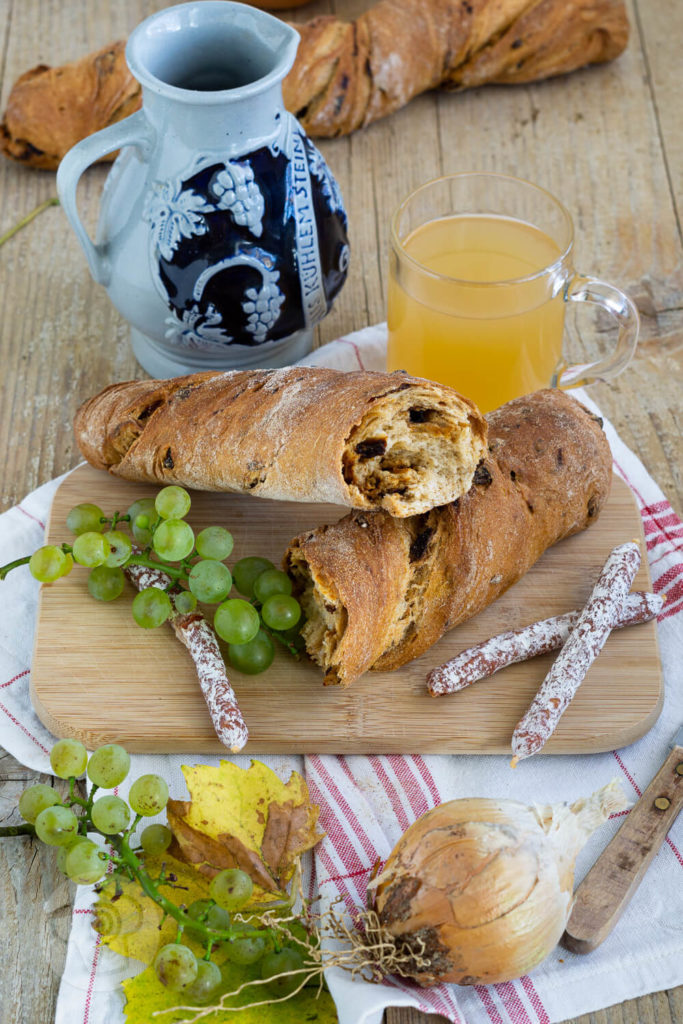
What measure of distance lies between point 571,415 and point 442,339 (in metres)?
0.23

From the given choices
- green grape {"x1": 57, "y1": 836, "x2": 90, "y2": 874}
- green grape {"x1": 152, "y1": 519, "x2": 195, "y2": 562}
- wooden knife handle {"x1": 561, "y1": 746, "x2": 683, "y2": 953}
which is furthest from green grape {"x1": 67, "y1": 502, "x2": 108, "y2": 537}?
wooden knife handle {"x1": 561, "y1": 746, "x2": 683, "y2": 953}

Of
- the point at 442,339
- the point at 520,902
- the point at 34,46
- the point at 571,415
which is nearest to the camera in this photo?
the point at 520,902

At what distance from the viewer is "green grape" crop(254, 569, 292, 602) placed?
1.34 meters

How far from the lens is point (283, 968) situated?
3.66 ft

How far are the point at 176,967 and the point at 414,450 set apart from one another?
24.3 inches

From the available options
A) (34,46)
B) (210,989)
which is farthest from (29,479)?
(34,46)

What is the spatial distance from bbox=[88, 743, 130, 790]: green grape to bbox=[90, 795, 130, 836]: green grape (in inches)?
1.5

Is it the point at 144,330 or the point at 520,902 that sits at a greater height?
the point at 144,330

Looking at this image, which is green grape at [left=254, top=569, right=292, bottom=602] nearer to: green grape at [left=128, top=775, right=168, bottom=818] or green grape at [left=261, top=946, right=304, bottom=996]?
green grape at [left=128, top=775, right=168, bottom=818]

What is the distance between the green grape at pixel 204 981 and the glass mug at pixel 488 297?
3.02ft

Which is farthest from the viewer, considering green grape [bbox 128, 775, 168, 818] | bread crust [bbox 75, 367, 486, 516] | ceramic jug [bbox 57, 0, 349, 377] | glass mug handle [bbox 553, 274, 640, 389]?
glass mug handle [bbox 553, 274, 640, 389]

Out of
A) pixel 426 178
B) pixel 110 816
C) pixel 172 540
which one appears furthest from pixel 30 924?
pixel 426 178

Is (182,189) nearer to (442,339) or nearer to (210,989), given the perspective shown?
(442,339)

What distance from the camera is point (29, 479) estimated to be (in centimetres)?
173
